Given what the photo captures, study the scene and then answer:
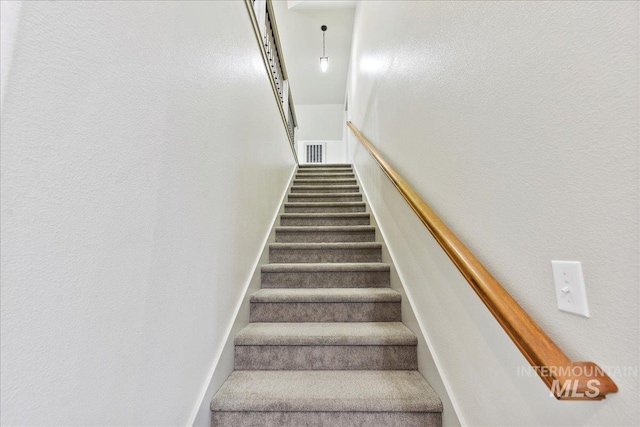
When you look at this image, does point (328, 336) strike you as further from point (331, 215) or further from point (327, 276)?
point (331, 215)

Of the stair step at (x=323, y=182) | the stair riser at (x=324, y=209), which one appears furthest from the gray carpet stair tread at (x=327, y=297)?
the stair step at (x=323, y=182)

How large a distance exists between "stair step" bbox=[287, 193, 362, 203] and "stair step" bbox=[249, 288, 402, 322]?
178 cm

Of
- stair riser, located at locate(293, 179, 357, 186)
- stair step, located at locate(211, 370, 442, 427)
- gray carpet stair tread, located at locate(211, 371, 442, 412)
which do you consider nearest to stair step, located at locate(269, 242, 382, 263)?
gray carpet stair tread, located at locate(211, 371, 442, 412)

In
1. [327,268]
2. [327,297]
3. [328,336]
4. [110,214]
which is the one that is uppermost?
[110,214]

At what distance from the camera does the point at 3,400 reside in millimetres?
429

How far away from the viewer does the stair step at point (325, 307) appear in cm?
167

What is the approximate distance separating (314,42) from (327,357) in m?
5.51

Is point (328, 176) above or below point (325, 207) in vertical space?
above

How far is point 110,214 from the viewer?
2.06ft

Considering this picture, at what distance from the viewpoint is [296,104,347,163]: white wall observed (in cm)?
786

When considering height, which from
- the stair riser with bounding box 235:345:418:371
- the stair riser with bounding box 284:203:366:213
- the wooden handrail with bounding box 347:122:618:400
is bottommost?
the stair riser with bounding box 235:345:418:371

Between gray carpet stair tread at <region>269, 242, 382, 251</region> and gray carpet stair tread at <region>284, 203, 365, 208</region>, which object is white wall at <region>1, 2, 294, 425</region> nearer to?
gray carpet stair tread at <region>269, 242, 382, 251</region>

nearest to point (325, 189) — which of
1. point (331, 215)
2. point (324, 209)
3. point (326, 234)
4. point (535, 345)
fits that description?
point (324, 209)

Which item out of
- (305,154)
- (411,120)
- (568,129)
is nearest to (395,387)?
(568,129)
